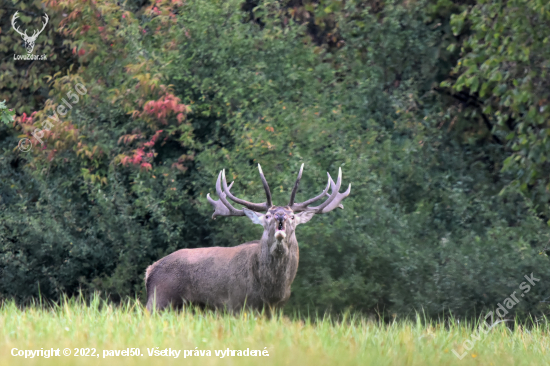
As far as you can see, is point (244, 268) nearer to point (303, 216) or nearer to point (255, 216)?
point (255, 216)

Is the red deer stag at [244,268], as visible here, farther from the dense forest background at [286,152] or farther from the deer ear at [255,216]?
the dense forest background at [286,152]

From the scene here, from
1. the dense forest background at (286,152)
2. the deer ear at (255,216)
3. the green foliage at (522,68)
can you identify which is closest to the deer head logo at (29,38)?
the dense forest background at (286,152)

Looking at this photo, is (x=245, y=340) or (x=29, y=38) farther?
(x=29, y=38)

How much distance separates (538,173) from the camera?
1237 centimetres

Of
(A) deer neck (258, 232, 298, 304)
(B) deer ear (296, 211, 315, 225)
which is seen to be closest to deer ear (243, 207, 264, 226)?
(A) deer neck (258, 232, 298, 304)

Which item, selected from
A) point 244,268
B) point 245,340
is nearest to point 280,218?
point 244,268

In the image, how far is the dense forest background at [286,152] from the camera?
11.7 metres

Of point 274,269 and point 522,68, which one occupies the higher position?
point 522,68

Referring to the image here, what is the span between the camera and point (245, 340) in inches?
258

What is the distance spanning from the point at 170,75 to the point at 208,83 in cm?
85

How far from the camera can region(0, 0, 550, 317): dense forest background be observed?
11.7 meters

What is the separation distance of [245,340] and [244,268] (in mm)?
2954

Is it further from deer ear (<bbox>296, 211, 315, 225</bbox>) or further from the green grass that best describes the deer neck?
the green grass

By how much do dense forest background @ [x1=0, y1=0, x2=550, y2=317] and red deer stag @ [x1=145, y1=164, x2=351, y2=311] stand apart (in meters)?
1.87
